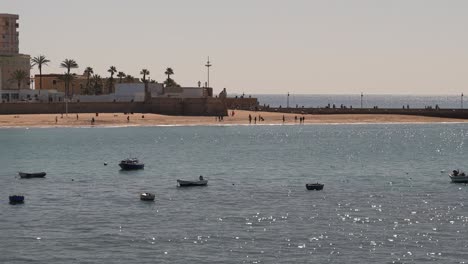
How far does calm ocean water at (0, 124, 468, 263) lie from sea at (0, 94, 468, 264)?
13 cm

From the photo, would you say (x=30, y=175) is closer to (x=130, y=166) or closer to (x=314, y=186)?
(x=130, y=166)

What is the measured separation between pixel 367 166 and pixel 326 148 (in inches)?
1413

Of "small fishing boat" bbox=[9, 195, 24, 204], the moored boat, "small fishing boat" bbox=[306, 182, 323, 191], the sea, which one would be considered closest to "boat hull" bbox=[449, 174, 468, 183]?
the sea

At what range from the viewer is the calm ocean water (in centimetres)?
5784

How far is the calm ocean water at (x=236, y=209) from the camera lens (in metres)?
57.8

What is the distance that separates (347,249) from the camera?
58406mm

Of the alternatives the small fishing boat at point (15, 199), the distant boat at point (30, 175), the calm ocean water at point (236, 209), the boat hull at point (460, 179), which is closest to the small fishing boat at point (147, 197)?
the calm ocean water at point (236, 209)

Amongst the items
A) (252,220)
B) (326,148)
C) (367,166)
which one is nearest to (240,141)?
(326,148)

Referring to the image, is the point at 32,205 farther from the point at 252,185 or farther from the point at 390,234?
the point at 390,234

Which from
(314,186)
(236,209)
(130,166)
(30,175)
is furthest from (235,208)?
(130,166)

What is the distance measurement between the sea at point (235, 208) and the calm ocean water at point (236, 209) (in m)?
0.13

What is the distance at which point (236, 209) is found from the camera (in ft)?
247

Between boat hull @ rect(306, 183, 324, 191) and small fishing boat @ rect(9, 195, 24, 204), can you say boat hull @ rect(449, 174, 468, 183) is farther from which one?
small fishing boat @ rect(9, 195, 24, 204)

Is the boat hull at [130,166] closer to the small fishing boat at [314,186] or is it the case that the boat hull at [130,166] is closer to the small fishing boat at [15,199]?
the small fishing boat at [314,186]
